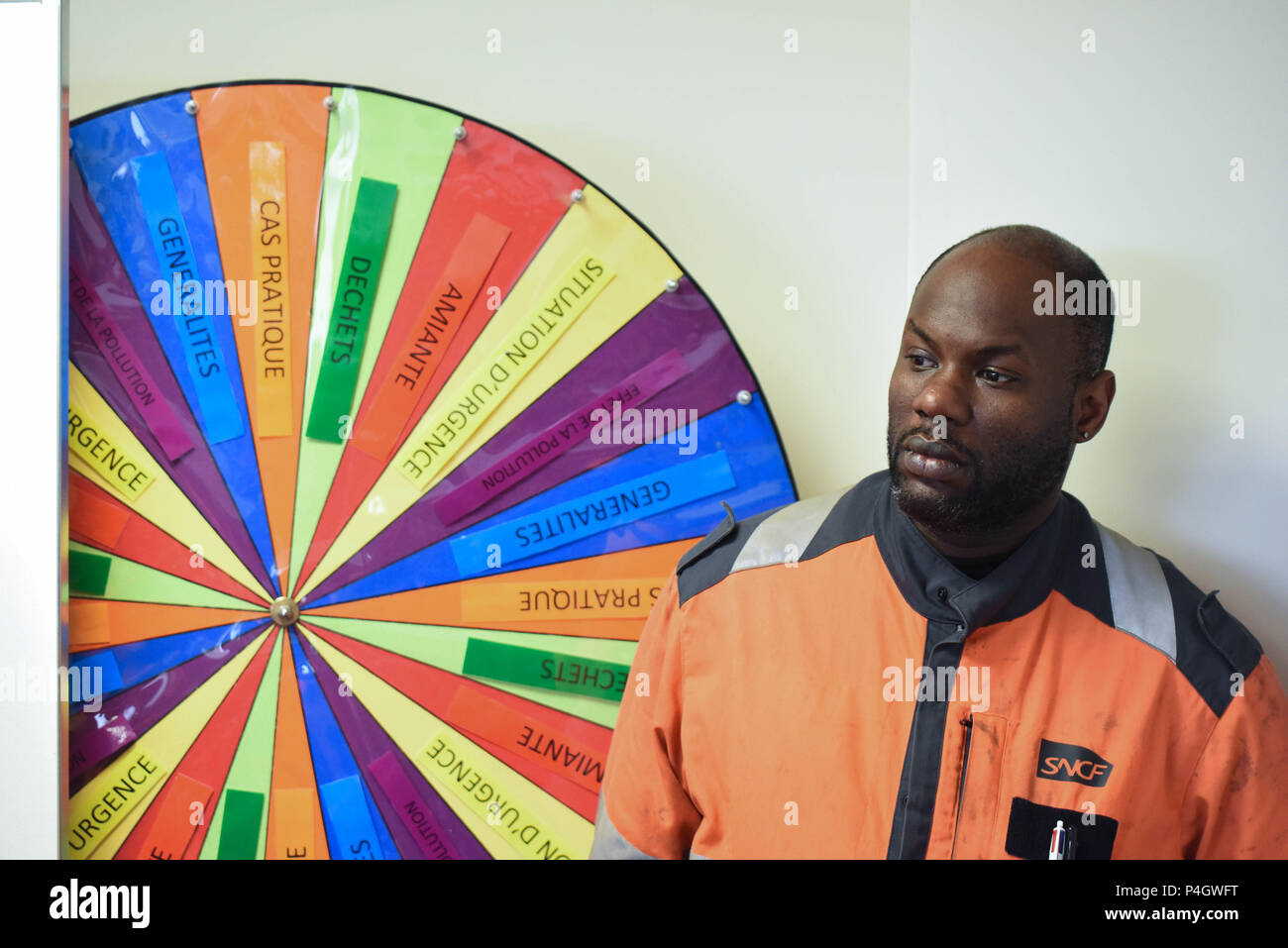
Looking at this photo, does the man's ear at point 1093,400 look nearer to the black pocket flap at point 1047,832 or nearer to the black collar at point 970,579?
the black collar at point 970,579

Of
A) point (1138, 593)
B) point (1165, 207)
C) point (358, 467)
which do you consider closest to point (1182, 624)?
point (1138, 593)

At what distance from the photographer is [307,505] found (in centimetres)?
118

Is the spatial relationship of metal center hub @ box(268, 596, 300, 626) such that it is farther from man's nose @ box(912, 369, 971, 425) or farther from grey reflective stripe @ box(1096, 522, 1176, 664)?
grey reflective stripe @ box(1096, 522, 1176, 664)

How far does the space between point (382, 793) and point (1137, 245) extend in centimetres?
110

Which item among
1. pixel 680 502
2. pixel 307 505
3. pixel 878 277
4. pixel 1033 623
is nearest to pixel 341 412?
pixel 307 505

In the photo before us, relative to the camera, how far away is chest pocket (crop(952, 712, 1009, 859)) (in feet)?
3.11

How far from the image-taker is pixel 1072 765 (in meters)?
0.94

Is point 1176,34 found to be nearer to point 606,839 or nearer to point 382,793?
point 606,839

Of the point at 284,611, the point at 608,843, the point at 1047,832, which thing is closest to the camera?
the point at 1047,832

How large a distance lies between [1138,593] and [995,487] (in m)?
0.20

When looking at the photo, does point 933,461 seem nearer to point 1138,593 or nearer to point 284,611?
point 1138,593

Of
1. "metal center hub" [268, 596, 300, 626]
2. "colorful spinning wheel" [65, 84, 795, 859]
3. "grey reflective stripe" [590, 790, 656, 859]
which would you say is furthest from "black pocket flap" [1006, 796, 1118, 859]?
"metal center hub" [268, 596, 300, 626]

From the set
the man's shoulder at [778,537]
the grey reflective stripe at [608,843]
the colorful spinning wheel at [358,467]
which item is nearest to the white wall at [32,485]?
the colorful spinning wheel at [358,467]

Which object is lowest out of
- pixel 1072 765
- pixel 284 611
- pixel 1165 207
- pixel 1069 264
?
pixel 1072 765
